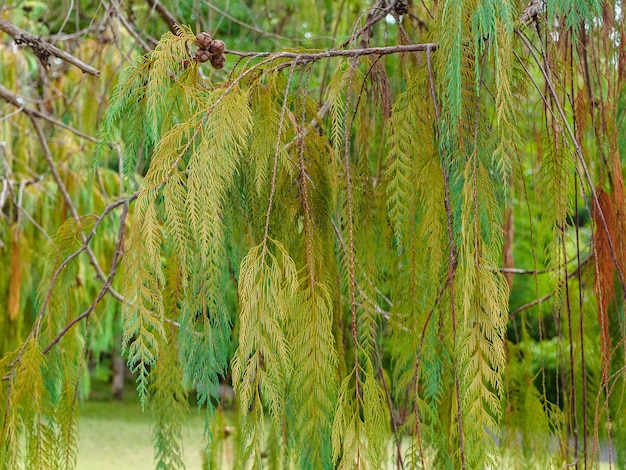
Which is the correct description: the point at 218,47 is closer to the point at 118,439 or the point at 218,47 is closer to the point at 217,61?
the point at 217,61

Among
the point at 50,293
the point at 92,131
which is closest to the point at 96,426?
the point at 92,131

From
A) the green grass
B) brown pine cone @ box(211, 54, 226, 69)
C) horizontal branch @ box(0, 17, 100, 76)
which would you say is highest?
horizontal branch @ box(0, 17, 100, 76)

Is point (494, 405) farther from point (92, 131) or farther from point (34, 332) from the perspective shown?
point (92, 131)

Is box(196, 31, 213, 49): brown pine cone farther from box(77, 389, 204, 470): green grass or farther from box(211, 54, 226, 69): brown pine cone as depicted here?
box(77, 389, 204, 470): green grass

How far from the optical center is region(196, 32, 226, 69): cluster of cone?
25.6 inches

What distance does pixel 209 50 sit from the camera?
66 centimetres

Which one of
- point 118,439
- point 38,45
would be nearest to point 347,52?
point 38,45

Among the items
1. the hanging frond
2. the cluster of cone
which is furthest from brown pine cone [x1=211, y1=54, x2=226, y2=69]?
the hanging frond

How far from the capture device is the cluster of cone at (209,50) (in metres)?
0.65

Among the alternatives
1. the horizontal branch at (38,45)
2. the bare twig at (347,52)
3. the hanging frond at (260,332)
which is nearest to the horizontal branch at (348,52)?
the bare twig at (347,52)

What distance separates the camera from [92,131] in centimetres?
210

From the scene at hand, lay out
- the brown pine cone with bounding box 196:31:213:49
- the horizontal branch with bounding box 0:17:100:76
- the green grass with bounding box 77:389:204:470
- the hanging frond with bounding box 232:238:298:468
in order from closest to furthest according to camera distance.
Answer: the hanging frond with bounding box 232:238:298:468 < the brown pine cone with bounding box 196:31:213:49 < the horizontal branch with bounding box 0:17:100:76 < the green grass with bounding box 77:389:204:470

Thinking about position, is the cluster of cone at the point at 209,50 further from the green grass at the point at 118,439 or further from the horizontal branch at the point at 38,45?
the green grass at the point at 118,439

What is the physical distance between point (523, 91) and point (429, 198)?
0.13 metres
